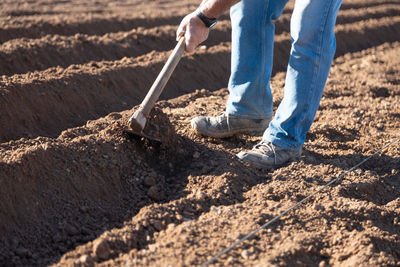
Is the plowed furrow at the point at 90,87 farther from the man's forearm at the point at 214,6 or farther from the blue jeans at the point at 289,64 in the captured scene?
the man's forearm at the point at 214,6

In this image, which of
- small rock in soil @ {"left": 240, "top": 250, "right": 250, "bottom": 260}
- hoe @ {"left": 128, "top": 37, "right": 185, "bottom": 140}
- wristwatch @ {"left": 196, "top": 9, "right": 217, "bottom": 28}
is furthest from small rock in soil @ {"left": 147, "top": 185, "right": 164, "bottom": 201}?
wristwatch @ {"left": 196, "top": 9, "right": 217, "bottom": 28}

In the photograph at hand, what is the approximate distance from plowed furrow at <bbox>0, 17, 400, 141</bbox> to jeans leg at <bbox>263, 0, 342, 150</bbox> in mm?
2136

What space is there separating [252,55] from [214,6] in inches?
26.4

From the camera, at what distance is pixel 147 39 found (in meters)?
7.21

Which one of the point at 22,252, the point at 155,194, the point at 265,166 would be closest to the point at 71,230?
the point at 22,252

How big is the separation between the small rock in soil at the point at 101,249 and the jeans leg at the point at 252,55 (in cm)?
167

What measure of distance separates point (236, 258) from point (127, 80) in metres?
3.50

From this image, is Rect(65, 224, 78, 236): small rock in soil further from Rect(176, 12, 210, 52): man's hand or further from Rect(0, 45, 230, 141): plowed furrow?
Rect(0, 45, 230, 141): plowed furrow

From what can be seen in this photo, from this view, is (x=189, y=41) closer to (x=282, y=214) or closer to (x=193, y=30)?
(x=193, y=30)

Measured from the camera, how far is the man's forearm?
311 centimetres

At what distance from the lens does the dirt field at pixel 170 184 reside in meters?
2.53

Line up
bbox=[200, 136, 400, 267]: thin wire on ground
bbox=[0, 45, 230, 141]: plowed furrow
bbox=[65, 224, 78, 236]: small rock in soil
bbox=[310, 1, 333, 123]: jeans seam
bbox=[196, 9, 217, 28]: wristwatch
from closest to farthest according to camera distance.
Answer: bbox=[200, 136, 400, 267]: thin wire on ground → bbox=[65, 224, 78, 236]: small rock in soil → bbox=[310, 1, 333, 123]: jeans seam → bbox=[196, 9, 217, 28]: wristwatch → bbox=[0, 45, 230, 141]: plowed furrow

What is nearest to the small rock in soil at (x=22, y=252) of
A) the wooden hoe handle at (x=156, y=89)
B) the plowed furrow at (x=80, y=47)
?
the wooden hoe handle at (x=156, y=89)

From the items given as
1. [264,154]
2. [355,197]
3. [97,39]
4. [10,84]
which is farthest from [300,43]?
[97,39]
